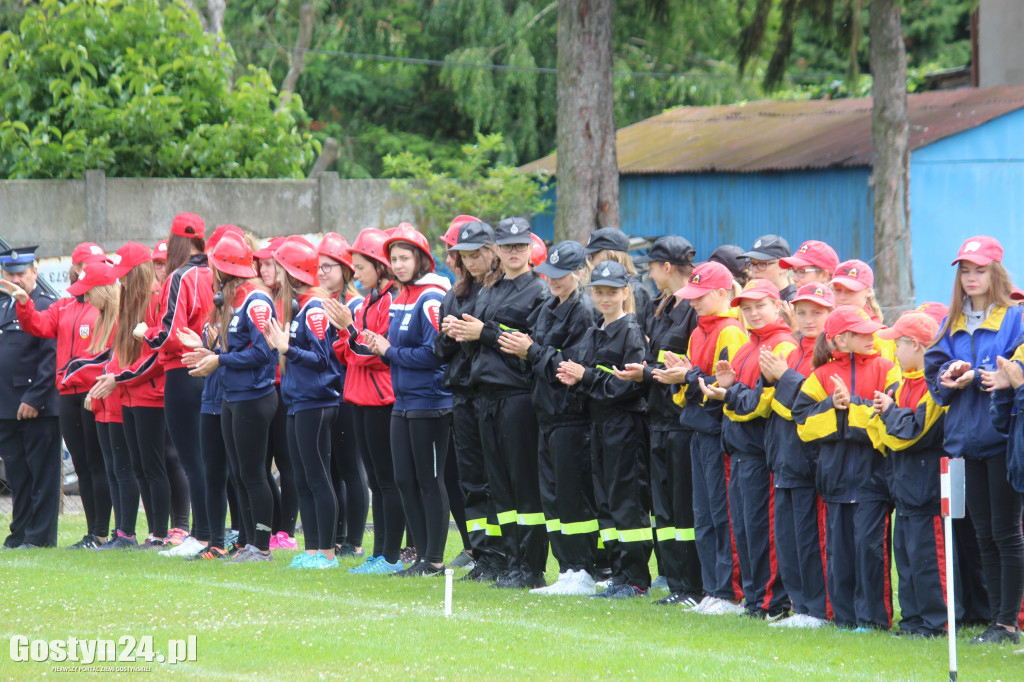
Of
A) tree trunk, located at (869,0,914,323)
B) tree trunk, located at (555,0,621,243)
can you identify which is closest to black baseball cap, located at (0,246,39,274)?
tree trunk, located at (555,0,621,243)

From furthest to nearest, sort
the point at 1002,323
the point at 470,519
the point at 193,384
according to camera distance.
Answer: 1. the point at 193,384
2. the point at 470,519
3. the point at 1002,323

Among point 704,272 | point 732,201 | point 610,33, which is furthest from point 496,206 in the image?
point 704,272

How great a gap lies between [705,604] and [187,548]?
4.44 meters

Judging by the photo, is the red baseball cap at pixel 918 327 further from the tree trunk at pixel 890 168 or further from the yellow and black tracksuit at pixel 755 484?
the tree trunk at pixel 890 168

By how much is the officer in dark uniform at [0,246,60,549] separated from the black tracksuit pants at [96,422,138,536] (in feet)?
2.54

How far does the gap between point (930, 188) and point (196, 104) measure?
11559 millimetres

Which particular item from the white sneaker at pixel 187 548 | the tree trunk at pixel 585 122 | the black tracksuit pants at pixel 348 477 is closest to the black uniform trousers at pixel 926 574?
the black tracksuit pants at pixel 348 477

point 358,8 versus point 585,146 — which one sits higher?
point 358,8

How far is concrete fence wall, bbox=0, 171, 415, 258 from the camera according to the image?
16828 millimetres

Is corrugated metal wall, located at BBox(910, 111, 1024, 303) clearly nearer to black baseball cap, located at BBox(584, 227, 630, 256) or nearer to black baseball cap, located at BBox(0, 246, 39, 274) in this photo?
black baseball cap, located at BBox(584, 227, 630, 256)

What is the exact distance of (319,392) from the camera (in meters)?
9.78

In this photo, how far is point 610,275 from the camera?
8.39m

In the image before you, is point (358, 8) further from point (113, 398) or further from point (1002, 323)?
point (1002, 323)

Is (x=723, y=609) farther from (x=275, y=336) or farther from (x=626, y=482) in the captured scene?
(x=275, y=336)
